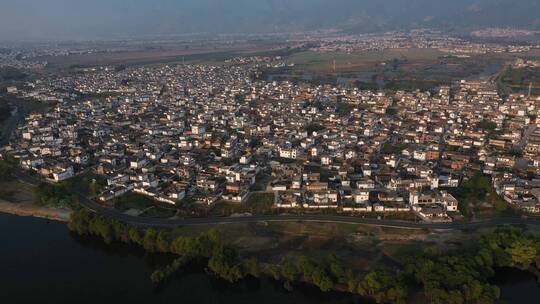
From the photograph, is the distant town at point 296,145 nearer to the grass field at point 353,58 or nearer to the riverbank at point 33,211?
the riverbank at point 33,211

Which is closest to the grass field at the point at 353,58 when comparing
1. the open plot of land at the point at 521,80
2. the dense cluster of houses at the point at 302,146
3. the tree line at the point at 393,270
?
the open plot of land at the point at 521,80

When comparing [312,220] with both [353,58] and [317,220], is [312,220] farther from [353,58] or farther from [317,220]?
[353,58]

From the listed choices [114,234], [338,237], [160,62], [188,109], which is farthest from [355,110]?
[160,62]

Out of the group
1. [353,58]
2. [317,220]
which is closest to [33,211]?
[317,220]

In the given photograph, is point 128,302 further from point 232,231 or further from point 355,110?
point 355,110

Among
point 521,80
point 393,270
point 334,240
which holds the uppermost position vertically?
point 521,80

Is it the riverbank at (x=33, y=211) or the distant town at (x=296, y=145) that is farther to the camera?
the distant town at (x=296, y=145)
